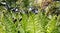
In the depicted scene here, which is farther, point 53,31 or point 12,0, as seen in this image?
point 12,0

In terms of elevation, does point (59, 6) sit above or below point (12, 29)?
below

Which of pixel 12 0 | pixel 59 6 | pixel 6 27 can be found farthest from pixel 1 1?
pixel 6 27

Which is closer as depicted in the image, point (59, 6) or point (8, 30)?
point (8, 30)

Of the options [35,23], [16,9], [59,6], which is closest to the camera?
[35,23]

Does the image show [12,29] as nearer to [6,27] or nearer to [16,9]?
[6,27]

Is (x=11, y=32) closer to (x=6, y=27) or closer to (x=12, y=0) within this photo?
(x=6, y=27)

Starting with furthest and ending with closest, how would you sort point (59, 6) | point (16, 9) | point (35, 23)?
point (16, 9) < point (59, 6) < point (35, 23)

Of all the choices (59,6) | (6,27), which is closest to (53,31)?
(6,27)
